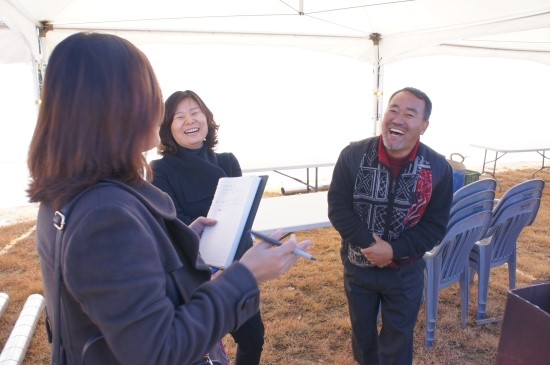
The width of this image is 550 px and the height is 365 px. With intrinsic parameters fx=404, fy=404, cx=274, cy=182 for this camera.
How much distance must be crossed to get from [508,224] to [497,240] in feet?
0.47

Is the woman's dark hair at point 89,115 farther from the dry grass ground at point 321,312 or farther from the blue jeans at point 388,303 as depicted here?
the dry grass ground at point 321,312

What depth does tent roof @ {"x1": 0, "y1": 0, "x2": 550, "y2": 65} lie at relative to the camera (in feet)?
12.9

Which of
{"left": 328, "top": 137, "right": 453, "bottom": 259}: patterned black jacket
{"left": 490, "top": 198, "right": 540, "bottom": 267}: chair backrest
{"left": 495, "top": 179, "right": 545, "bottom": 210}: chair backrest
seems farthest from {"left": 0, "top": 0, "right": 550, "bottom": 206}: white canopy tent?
{"left": 490, "top": 198, "right": 540, "bottom": 267}: chair backrest

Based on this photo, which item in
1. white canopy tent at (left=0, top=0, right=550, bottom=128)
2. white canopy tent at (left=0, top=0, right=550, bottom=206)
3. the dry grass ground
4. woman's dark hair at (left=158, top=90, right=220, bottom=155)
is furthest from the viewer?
white canopy tent at (left=0, top=0, right=550, bottom=206)

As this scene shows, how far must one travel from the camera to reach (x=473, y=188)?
264 cm

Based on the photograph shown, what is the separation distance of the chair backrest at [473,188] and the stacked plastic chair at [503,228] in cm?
24

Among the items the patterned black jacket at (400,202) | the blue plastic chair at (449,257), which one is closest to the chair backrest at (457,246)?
the blue plastic chair at (449,257)

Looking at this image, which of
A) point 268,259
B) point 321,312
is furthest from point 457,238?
point 268,259

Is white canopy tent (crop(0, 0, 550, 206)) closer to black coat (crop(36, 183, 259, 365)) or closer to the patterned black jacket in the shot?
black coat (crop(36, 183, 259, 365))

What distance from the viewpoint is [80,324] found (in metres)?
0.79

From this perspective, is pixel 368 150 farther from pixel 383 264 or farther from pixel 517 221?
pixel 517 221

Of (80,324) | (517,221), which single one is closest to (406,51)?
(517,221)

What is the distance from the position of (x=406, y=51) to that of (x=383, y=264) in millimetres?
3885

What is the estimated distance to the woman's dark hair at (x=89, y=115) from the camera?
0.75 m
